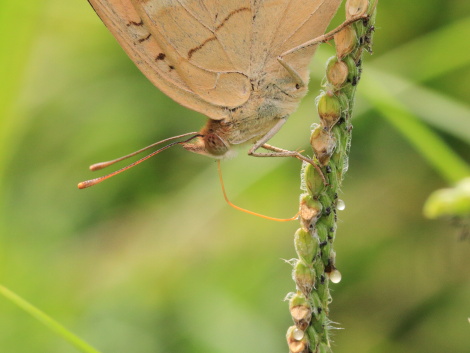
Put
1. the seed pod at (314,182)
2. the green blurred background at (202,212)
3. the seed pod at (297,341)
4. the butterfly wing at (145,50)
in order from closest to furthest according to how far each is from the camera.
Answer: the seed pod at (297,341) < the seed pod at (314,182) < the butterfly wing at (145,50) < the green blurred background at (202,212)

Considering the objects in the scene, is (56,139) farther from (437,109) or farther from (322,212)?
(322,212)

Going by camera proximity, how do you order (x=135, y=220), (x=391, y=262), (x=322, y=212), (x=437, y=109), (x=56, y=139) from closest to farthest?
1. (x=322, y=212)
2. (x=437, y=109)
3. (x=391, y=262)
4. (x=135, y=220)
5. (x=56, y=139)

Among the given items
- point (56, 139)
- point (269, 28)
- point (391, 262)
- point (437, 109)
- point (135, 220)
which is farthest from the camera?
point (56, 139)

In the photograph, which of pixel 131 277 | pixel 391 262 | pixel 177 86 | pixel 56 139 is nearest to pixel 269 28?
pixel 177 86

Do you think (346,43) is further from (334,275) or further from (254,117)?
(254,117)

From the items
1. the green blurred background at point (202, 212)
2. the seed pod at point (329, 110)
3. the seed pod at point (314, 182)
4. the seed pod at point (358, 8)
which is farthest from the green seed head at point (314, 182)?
the green blurred background at point (202, 212)

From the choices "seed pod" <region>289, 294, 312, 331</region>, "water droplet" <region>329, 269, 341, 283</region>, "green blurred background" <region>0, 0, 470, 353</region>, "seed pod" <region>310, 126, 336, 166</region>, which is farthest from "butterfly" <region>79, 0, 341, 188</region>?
"seed pod" <region>289, 294, 312, 331</region>

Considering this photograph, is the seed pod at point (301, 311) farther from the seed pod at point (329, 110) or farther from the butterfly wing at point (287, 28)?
the butterfly wing at point (287, 28)
